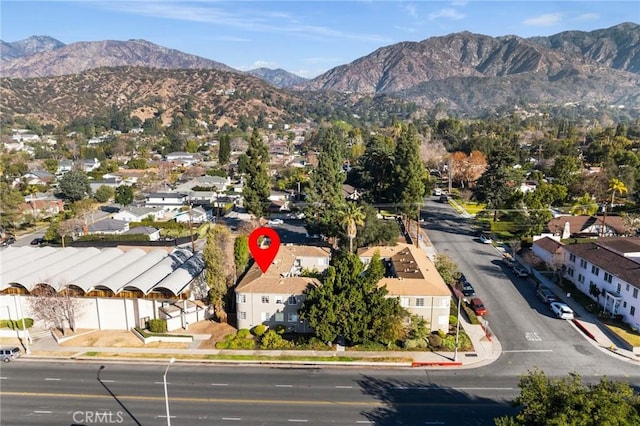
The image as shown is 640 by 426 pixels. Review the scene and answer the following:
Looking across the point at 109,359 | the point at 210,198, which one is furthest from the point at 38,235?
the point at 109,359

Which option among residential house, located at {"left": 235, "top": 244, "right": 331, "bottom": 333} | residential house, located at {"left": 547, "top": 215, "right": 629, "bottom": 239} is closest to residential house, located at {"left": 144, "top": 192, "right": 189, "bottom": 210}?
residential house, located at {"left": 235, "top": 244, "right": 331, "bottom": 333}

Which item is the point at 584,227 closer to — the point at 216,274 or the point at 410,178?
the point at 410,178

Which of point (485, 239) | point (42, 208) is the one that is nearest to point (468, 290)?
point (485, 239)

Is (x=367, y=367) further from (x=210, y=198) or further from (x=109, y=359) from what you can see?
(x=210, y=198)

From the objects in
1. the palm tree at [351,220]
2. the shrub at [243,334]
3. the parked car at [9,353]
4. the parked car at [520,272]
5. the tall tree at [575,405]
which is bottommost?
the parked car at [9,353]

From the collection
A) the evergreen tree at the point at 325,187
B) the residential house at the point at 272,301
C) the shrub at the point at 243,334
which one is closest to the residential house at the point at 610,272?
the residential house at the point at 272,301

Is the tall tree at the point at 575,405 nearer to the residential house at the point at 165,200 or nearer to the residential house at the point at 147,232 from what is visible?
the residential house at the point at 147,232
